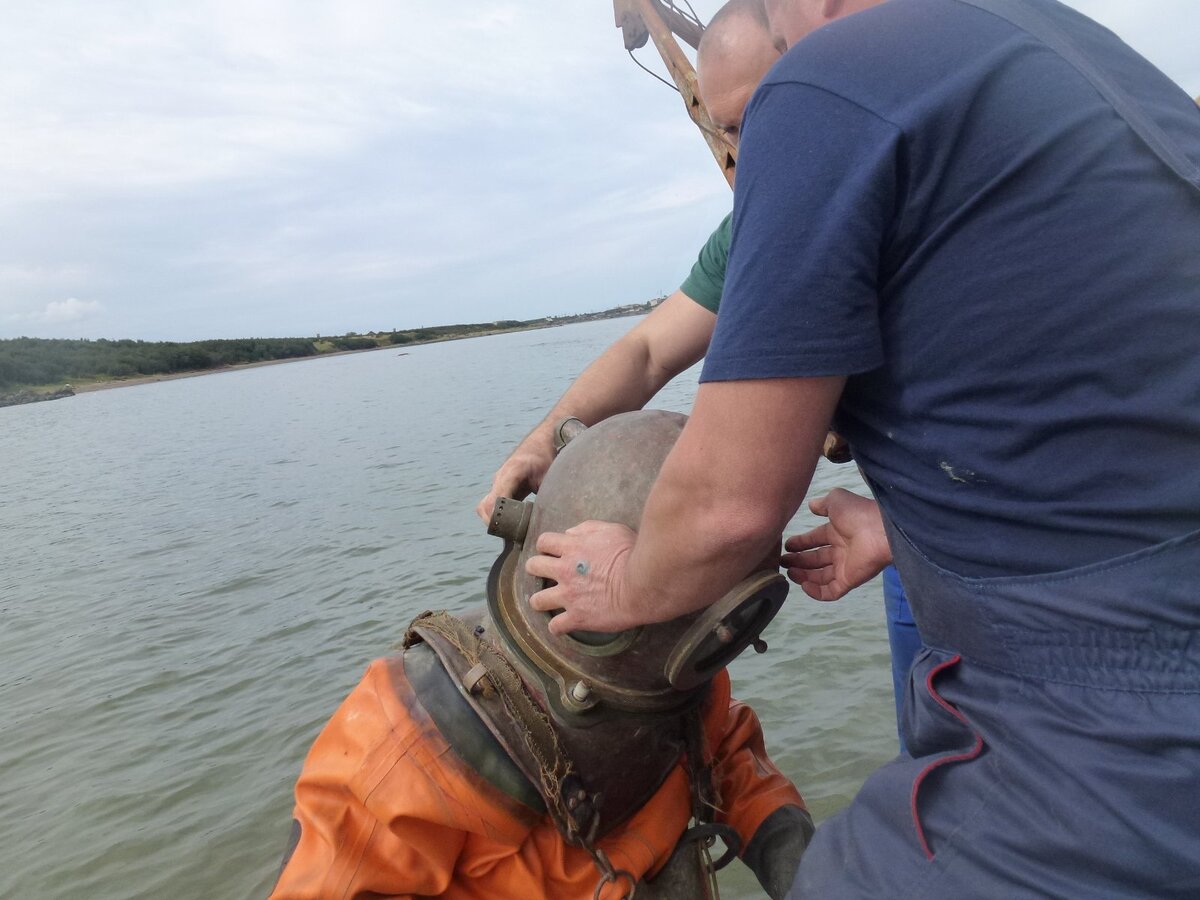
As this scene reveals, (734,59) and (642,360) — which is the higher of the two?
(734,59)

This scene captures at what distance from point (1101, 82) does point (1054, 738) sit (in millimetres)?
1006

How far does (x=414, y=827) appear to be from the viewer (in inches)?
86.9

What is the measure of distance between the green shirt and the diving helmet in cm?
89

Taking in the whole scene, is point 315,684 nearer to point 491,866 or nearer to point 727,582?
point 491,866

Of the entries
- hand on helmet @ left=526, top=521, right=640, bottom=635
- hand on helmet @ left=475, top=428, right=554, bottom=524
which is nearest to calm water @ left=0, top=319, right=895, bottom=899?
hand on helmet @ left=475, top=428, right=554, bottom=524

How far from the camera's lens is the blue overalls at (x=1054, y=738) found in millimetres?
1246

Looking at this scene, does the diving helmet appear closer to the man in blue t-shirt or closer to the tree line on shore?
the man in blue t-shirt

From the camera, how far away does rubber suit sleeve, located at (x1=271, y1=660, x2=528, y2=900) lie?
6.95 feet

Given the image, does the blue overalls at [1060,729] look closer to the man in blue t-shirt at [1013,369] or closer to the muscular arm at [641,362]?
the man in blue t-shirt at [1013,369]

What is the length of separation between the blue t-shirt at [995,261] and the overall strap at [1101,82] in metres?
0.01

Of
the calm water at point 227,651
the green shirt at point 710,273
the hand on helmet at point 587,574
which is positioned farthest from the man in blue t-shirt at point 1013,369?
the calm water at point 227,651

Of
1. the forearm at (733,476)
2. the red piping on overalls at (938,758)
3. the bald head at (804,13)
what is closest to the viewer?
the forearm at (733,476)

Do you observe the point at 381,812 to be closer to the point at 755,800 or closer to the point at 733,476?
the point at 755,800

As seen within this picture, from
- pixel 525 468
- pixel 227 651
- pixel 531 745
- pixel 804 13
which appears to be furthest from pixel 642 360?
pixel 227 651
